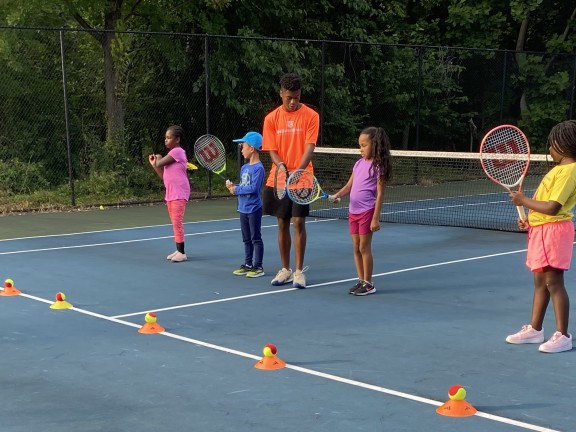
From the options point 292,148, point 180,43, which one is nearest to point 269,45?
point 180,43

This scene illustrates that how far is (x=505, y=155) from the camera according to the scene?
6.08 meters

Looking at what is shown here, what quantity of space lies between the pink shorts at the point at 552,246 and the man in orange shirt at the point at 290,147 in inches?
98.2

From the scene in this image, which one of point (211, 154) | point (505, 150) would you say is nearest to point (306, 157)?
point (505, 150)

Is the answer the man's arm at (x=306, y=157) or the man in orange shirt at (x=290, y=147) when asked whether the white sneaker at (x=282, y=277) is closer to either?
the man in orange shirt at (x=290, y=147)

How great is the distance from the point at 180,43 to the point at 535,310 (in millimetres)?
11782

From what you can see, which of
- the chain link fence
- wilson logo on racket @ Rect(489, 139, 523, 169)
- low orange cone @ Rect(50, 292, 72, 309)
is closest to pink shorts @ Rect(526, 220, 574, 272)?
wilson logo on racket @ Rect(489, 139, 523, 169)

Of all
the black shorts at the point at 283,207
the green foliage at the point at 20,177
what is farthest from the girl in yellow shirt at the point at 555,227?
the green foliage at the point at 20,177

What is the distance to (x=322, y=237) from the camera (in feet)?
34.5

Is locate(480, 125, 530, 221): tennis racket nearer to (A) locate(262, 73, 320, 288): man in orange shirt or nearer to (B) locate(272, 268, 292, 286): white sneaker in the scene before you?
(A) locate(262, 73, 320, 288): man in orange shirt

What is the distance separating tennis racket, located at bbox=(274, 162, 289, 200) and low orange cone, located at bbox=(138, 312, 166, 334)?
1886mm

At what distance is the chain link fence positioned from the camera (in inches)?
570

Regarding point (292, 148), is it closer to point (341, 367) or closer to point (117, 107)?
point (341, 367)

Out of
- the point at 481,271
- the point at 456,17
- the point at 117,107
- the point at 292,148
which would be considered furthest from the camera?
the point at 456,17

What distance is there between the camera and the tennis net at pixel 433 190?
12367 millimetres
